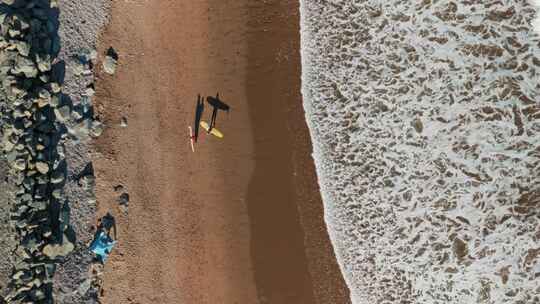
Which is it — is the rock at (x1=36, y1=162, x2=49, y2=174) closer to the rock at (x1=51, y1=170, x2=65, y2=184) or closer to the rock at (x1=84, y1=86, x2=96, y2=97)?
the rock at (x1=51, y1=170, x2=65, y2=184)

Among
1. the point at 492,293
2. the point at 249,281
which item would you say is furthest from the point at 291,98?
the point at 492,293

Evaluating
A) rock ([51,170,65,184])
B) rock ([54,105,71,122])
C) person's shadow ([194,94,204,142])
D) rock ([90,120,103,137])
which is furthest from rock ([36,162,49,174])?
person's shadow ([194,94,204,142])

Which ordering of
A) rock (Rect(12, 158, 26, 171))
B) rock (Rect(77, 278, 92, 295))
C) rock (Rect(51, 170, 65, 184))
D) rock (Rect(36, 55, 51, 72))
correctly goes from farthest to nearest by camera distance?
rock (Rect(77, 278, 92, 295)) < rock (Rect(51, 170, 65, 184)) < rock (Rect(36, 55, 51, 72)) < rock (Rect(12, 158, 26, 171))

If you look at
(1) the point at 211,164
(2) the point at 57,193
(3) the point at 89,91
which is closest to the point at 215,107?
(1) the point at 211,164

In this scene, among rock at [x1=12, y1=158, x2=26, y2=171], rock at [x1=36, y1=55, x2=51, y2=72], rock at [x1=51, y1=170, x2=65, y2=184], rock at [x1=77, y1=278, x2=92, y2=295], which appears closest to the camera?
rock at [x1=12, y1=158, x2=26, y2=171]

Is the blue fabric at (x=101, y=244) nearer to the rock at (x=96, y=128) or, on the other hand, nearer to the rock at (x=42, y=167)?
the rock at (x=42, y=167)

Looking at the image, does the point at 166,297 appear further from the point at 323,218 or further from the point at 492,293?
the point at 492,293

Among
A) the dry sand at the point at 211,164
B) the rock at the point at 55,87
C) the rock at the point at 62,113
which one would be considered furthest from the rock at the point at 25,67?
the dry sand at the point at 211,164
